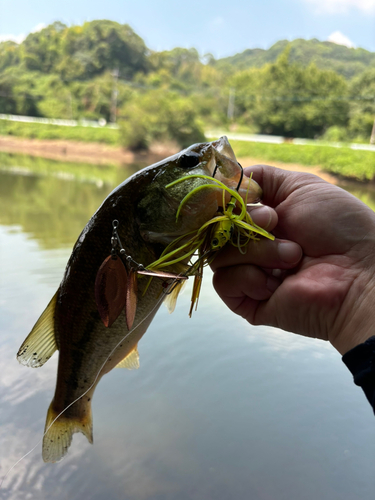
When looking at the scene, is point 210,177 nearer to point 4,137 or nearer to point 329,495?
point 329,495

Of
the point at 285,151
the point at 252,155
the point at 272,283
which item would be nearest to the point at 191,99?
the point at 252,155

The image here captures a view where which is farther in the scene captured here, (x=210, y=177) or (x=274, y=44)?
(x=274, y=44)

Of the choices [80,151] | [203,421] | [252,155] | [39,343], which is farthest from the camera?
[80,151]

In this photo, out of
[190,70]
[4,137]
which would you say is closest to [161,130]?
[4,137]

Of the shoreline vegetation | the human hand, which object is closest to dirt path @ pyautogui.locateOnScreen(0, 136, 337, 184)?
the shoreline vegetation

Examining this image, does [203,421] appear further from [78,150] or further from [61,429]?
[78,150]

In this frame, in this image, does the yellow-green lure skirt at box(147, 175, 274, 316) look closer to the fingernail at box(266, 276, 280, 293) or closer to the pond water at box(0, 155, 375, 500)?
the fingernail at box(266, 276, 280, 293)
